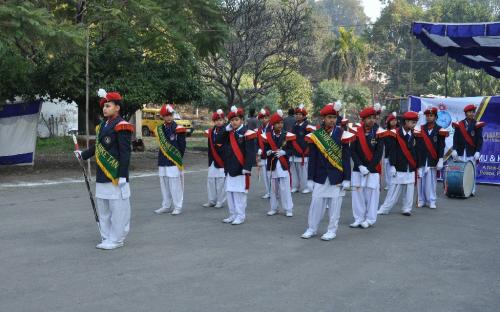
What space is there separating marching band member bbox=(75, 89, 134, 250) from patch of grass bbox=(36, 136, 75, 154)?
16.4 metres

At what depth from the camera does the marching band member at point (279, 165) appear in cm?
1017

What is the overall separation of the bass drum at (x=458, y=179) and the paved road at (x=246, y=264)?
165 cm

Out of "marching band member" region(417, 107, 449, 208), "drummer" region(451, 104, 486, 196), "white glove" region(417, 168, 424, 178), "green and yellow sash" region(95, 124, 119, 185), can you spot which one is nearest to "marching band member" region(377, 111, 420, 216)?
"white glove" region(417, 168, 424, 178)

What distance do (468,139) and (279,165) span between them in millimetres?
5238

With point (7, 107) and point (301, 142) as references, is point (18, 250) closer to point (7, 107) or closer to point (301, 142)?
point (301, 142)

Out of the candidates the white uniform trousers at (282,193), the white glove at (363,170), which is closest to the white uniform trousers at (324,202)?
the white glove at (363,170)

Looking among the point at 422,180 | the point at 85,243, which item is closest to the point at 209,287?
the point at 85,243

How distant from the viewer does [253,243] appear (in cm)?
797

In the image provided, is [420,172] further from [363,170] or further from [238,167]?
[238,167]

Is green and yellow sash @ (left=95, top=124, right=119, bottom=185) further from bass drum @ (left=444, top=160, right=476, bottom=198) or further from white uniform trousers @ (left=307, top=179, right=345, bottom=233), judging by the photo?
bass drum @ (left=444, top=160, right=476, bottom=198)

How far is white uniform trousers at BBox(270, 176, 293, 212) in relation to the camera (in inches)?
400

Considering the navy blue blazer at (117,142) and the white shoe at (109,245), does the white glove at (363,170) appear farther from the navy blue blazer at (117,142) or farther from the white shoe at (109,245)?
the white shoe at (109,245)

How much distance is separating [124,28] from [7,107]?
12.8 ft

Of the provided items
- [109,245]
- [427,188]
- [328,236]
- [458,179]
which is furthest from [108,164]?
[458,179]
